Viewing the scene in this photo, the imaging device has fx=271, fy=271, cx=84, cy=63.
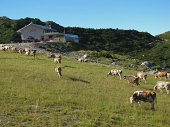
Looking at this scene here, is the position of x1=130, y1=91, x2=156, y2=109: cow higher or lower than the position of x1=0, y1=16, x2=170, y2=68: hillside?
lower

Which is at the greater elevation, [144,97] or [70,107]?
[144,97]

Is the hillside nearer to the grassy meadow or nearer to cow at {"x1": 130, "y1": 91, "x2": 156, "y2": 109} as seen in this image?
Result: the grassy meadow

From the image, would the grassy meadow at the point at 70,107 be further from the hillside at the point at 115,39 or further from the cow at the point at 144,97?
the hillside at the point at 115,39

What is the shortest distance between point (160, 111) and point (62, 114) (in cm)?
569

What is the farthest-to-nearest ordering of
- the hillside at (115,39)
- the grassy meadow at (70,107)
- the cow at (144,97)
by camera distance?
the hillside at (115,39), the cow at (144,97), the grassy meadow at (70,107)

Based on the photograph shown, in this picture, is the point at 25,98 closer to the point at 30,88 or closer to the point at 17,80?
the point at 30,88

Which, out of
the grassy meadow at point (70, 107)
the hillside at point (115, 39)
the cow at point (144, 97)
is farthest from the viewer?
the hillside at point (115, 39)

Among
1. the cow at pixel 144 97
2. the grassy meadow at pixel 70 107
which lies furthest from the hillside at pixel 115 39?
the cow at pixel 144 97

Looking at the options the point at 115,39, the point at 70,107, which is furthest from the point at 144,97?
the point at 115,39

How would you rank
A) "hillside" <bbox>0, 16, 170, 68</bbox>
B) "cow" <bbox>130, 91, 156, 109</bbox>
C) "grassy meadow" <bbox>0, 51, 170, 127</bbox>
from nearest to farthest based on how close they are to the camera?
"grassy meadow" <bbox>0, 51, 170, 127</bbox> < "cow" <bbox>130, 91, 156, 109</bbox> < "hillside" <bbox>0, 16, 170, 68</bbox>

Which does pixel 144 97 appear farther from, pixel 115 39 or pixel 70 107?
pixel 115 39

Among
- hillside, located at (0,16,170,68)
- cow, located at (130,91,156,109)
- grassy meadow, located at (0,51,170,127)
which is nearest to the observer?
grassy meadow, located at (0,51,170,127)

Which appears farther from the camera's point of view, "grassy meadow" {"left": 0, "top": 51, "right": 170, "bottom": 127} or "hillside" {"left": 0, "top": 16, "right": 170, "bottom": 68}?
"hillside" {"left": 0, "top": 16, "right": 170, "bottom": 68}

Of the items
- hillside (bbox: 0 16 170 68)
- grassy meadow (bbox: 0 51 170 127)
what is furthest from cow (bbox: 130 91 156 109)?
hillside (bbox: 0 16 170 68)
